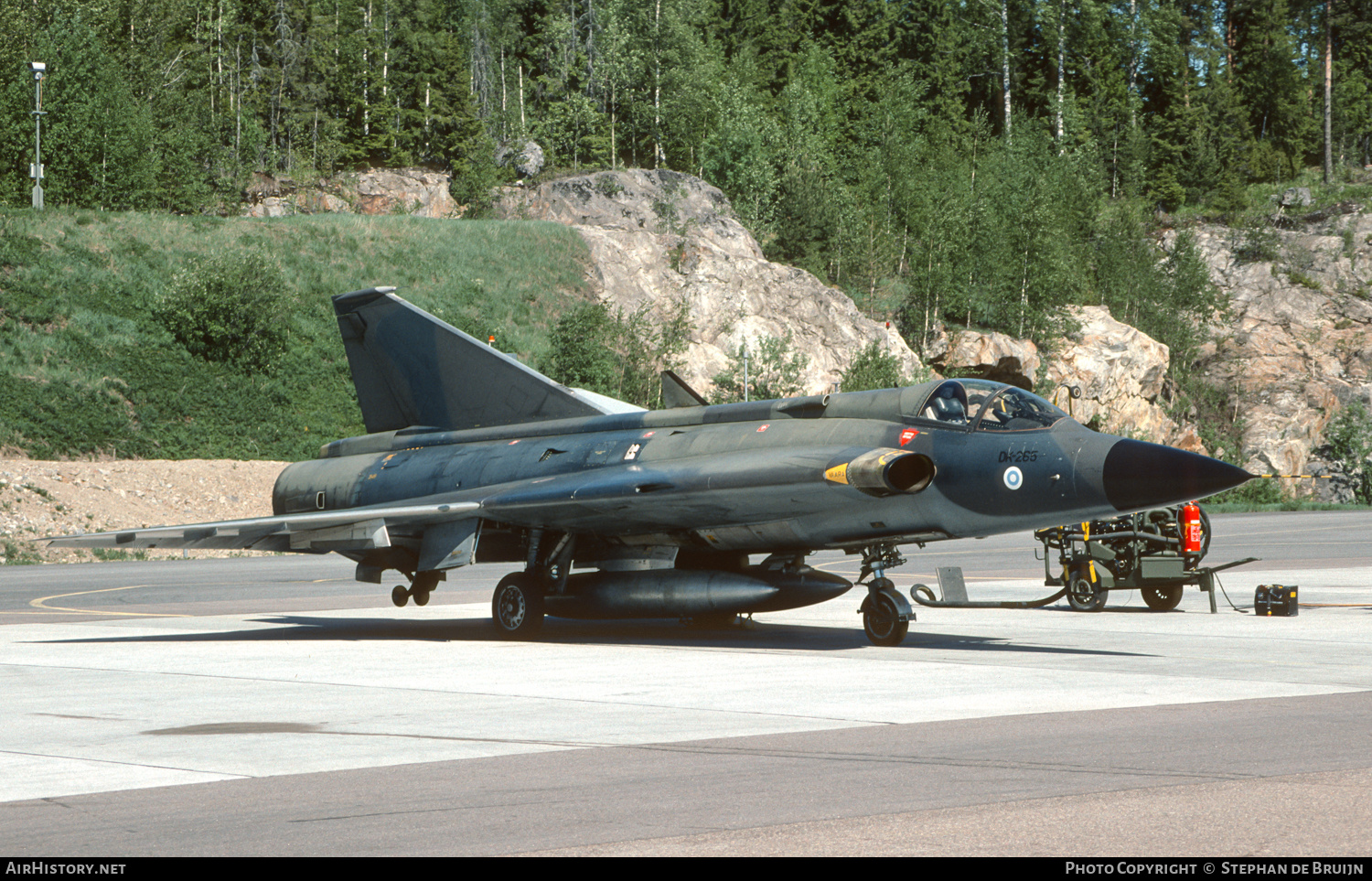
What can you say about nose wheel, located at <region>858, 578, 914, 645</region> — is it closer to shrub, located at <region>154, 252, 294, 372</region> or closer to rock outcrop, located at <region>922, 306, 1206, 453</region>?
shrub, located at <region>154, 252, 294, 372</region>

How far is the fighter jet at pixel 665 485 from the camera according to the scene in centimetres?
1453

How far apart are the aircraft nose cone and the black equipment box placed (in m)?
6.74

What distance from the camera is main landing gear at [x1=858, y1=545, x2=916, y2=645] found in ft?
50.3

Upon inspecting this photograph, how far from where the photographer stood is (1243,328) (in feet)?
→ 279

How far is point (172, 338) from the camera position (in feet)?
190

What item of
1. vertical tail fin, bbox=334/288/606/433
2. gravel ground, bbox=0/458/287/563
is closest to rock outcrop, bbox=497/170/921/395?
gravel ground, bbox=0/458/287/563

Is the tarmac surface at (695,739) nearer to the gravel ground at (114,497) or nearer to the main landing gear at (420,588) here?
the main landing gear at (420,588)

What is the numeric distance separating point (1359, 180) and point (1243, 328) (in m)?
19.9

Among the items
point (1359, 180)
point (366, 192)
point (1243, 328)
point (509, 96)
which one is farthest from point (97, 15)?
point (1359, 180)

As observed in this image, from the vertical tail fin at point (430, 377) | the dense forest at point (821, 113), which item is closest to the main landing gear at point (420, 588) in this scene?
the vertical tail fin at point (430, 377)

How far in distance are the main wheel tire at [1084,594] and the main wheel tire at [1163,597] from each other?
2.31ft

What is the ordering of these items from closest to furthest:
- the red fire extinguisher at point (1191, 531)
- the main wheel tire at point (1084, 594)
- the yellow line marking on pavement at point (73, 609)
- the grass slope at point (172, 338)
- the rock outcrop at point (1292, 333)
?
the red fire extinguisher at point (1191, 531)
the main wheel tire at point (1084, 594)
the yellow line marking on pavement at point (73, 609)
the grass slope at point (172, 338)
the rock outcrop at point (1292, 333)

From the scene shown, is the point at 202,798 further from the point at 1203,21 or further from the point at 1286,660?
the point at 1203,21

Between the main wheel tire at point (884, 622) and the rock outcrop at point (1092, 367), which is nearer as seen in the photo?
the main wheel tire at point (884, 622)
